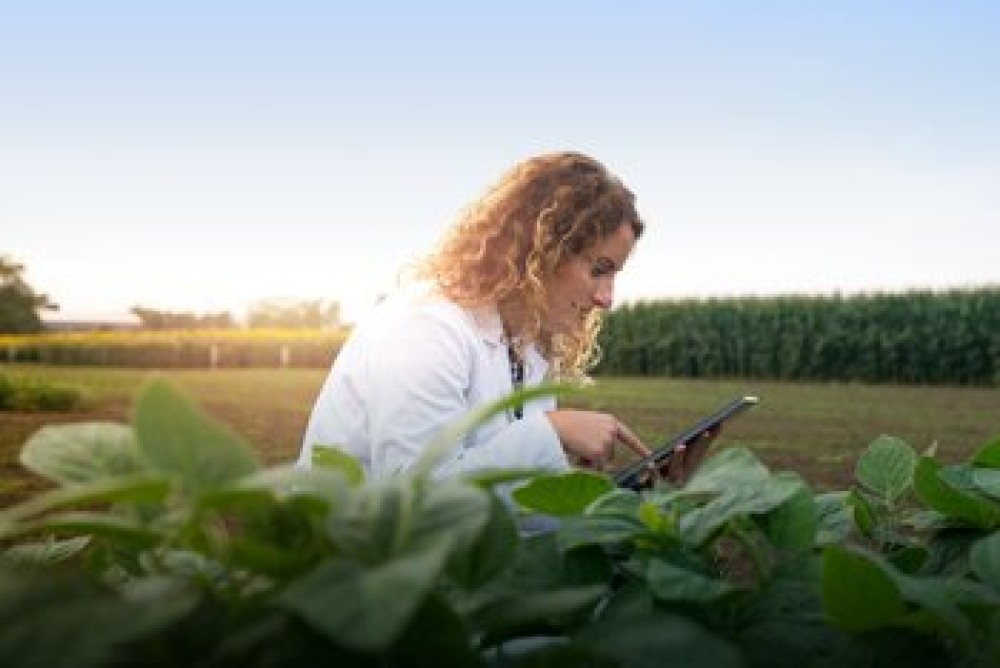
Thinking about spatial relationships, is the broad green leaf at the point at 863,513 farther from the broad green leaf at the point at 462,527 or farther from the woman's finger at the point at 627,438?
the woman's finger at the point at 627,438

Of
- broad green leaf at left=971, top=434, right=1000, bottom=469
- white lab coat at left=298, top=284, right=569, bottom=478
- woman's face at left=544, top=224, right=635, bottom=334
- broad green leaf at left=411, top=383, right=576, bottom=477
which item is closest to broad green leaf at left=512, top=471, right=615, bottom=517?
broad green leaf at left=411, top=383, right=576, bottom=477

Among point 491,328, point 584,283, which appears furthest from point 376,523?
point 584,283

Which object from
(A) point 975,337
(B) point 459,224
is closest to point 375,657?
(B) point 459,224

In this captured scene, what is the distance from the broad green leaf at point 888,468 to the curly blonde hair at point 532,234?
1.29 meters

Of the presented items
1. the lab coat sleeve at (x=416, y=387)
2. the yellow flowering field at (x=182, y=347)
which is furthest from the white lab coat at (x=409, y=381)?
the yellow flowering field at (x=182, y=347)

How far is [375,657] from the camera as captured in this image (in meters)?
0.47

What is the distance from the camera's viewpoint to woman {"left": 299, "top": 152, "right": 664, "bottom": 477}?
5.91ft

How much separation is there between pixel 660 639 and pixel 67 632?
0.75 feet

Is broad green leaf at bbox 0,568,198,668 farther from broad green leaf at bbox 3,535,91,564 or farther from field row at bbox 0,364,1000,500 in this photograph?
field row at bbox 0,364,1000,500

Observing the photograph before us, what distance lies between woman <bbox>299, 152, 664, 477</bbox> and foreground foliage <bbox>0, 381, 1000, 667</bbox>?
2.55 feet

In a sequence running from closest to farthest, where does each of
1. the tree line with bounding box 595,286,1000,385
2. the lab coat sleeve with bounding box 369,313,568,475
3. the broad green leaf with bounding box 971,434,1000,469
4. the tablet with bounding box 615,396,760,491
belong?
the broad green leaf with bounding box 971,434,1000,469 → the tablet with bounding box 615,396,760,491 → the lab coat sleeve with bounding box 369,313,568,475 → the tree line with bounding box 595,286,1000,385

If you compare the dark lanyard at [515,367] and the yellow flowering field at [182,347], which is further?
the yellow flowering field at [182,347]

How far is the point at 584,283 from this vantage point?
2.36m

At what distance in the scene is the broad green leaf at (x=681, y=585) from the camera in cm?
57
